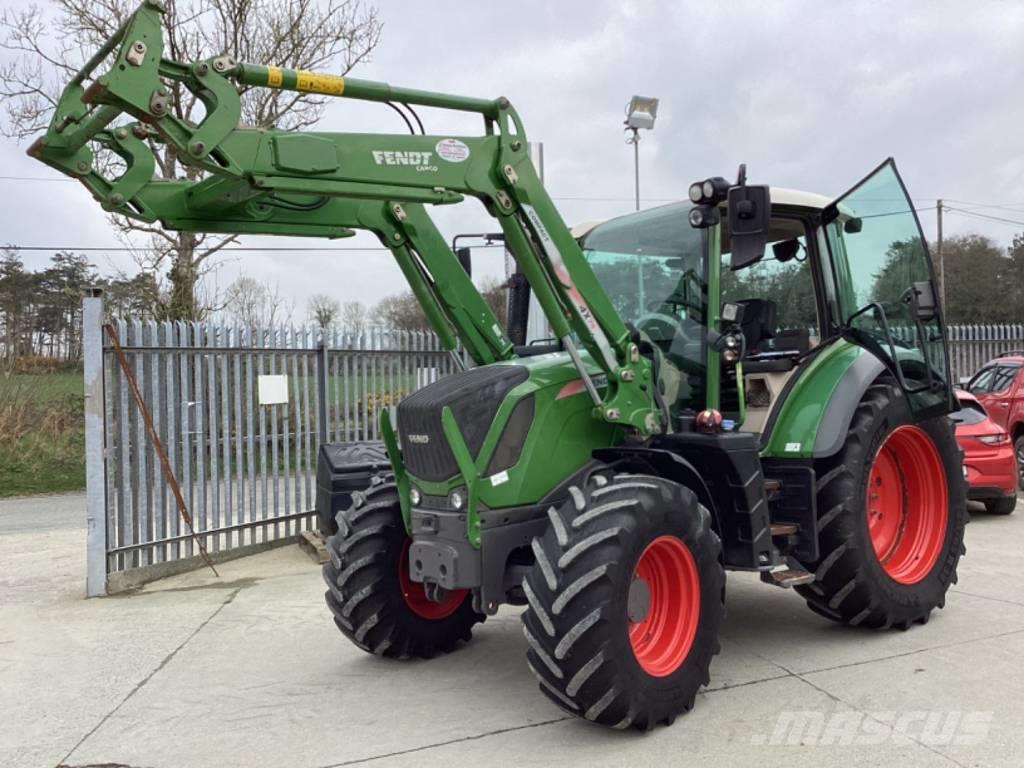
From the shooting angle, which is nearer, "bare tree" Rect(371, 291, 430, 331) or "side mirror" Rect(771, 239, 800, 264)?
"side mirror" Rect(771, 239, 800, 264)

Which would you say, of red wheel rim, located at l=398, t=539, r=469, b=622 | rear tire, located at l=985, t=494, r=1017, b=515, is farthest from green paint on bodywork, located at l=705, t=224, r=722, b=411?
rear tire, located at l=985, t=494, r=1017, b=515

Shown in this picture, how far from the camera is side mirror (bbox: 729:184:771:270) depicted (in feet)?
14.0

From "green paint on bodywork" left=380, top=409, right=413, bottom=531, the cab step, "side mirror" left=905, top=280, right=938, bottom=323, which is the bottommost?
the cab step

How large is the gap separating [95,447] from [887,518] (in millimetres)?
5877

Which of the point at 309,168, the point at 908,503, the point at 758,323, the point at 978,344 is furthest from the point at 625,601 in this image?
the point at 978,344

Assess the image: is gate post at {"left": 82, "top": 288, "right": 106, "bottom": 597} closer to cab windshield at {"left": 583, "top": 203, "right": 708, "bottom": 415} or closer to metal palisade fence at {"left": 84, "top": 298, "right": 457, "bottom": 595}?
metal palisade fence at {"left": 84, "top": 298, "right": 457, "bottom": 595}

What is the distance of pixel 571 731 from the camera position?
3.94 metres

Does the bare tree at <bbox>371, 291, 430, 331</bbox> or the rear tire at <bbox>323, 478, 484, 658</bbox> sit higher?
the bare tree at <bbox>371, 291, 430, 331</bbox>

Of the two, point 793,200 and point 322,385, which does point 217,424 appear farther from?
point 793,200

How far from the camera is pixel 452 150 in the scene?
4.07 m

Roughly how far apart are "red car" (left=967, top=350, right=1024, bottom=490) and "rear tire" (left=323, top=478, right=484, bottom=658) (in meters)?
8.65

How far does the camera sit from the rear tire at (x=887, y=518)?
4.90 meters

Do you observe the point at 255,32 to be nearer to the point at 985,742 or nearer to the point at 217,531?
the point at 217,531

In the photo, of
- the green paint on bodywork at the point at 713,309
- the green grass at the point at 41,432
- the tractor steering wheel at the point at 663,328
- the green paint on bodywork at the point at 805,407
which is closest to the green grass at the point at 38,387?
the green grass at the point at 41,432
